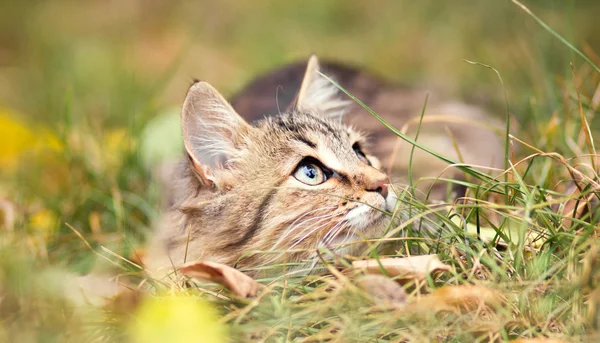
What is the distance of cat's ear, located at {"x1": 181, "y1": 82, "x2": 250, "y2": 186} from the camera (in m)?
2.62

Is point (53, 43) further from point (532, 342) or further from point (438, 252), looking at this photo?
point (532, 342)

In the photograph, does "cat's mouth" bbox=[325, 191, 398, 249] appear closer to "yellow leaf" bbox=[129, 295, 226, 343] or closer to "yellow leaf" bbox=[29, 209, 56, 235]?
"yellow leaf" bbox=[129, 295, 226, 343]

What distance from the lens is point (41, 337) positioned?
1959 millimetres

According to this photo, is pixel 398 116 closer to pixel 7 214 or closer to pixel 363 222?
pixel 363 222

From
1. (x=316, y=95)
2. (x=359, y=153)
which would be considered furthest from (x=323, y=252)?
(x=316, y=95)

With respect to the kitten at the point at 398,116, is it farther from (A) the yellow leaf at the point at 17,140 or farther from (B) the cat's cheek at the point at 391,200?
(A) the yellow leaf at the point at 17,140

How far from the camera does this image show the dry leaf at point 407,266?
2074 mm

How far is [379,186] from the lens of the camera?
8.07 feet

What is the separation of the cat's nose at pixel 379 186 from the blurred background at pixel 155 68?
1052 mm

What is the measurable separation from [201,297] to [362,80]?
92.5 inches

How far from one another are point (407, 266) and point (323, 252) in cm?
31

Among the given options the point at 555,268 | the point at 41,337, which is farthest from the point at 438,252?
the point at 41,337

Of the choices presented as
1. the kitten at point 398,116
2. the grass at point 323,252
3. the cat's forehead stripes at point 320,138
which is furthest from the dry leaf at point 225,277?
the kitten at point 398,116

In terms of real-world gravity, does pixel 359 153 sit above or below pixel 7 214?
above
